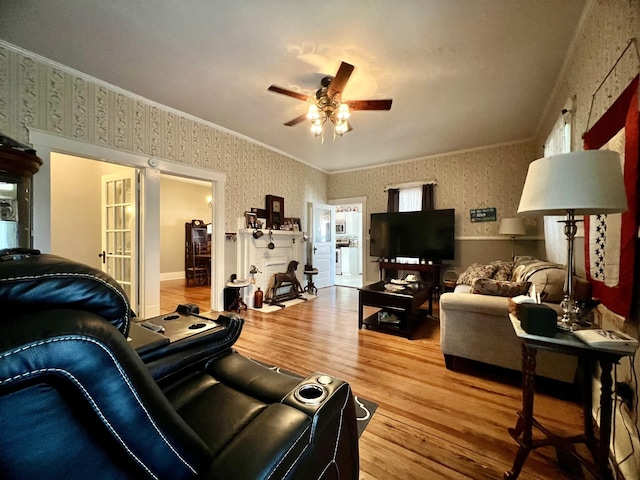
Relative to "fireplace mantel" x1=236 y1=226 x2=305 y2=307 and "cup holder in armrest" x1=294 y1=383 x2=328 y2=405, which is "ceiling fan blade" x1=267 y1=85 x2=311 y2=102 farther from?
"cup holder in armrest" x1=294 y1=383 x2=328 y2=405

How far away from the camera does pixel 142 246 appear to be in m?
3.06

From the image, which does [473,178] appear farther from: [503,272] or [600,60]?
[600,60]

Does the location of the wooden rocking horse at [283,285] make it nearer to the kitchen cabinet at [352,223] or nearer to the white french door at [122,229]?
the white french door at [122,229]

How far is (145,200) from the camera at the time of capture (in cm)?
307

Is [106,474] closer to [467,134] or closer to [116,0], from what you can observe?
[116,0]

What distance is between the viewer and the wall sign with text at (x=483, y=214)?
442 centimetres

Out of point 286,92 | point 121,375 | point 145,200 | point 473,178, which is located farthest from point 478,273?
point 145,200

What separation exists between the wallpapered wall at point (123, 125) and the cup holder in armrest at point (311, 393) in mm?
3232

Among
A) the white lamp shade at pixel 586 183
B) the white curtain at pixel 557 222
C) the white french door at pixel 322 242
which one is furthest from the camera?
the white french door at pixel 322 242

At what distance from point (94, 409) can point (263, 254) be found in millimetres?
3920

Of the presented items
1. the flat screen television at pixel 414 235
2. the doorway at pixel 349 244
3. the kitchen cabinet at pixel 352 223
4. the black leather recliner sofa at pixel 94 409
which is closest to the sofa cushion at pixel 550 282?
the black leather recliner sofa at pixel 94 409

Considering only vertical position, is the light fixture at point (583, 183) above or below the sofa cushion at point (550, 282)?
above

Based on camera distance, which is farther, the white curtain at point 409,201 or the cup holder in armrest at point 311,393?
the white curtain at point 409,201

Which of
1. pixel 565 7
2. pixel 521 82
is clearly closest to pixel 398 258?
pixel 521 82
